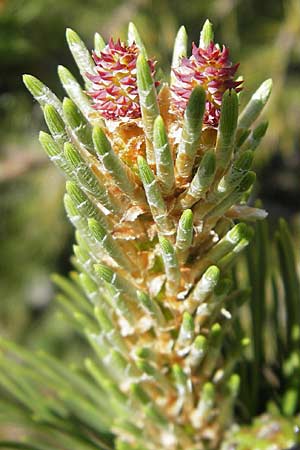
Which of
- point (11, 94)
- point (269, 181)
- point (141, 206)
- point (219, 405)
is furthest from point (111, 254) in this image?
point (269, 181)

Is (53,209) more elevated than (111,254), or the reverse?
(111,254)

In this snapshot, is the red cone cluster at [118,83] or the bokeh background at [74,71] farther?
the bokeh background at [74,71]

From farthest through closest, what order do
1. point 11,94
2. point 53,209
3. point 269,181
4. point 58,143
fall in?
1. point 269,181
2. point 53,209
3. point 11,94
4. point 58,143

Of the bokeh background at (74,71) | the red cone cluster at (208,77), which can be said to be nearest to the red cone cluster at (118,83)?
the red cone cluster at (208,77)

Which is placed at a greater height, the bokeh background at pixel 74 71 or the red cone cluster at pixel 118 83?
the red cone cluster at pixel 118 83

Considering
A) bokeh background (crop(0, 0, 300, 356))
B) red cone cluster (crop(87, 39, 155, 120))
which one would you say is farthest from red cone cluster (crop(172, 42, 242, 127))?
bokeh background (crop(0, 0, 300, 356))

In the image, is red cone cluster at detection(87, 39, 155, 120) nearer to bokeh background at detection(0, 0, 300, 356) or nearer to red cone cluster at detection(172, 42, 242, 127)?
red cone cluster at detection(172, 42, 242, 127)

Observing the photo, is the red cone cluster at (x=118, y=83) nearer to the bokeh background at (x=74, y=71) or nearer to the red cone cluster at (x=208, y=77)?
the red cone cluster at (x=208, y=77)

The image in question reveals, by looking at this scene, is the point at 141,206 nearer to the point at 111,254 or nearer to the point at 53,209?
the point at 111,254

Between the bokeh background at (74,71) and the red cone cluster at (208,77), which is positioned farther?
the bokeh background at (74,71)
